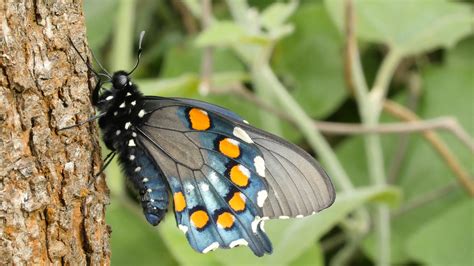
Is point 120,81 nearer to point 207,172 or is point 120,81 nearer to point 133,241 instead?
point 207,172

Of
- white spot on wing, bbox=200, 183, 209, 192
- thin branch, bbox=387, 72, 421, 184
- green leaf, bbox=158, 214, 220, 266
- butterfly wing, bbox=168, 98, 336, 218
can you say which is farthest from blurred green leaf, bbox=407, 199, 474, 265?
white spot on wing, bbox=200, 183, 209, 192

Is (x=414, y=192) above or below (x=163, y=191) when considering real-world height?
above

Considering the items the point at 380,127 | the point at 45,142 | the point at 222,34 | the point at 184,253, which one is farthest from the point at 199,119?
the point at 380,127

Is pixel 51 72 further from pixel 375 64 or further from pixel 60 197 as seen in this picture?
pixel 375 64

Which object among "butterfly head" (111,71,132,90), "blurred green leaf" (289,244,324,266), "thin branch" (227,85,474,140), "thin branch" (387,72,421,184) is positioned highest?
"thin branch" (387,72,421,184)

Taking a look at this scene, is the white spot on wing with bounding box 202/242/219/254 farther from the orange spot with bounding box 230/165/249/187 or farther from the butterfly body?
the orange spot with bounding box 230/165/249/187

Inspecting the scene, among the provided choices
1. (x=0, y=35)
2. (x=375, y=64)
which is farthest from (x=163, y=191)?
(x=375, y=64)
